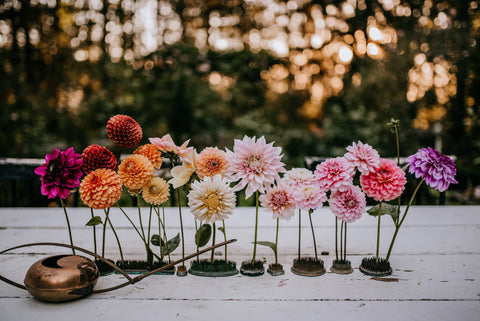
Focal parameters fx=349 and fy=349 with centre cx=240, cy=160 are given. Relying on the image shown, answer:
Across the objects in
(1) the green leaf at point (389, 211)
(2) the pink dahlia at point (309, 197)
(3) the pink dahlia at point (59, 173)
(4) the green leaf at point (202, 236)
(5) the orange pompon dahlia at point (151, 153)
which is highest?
(5) the orange pompon dahlia at point (151, 153)

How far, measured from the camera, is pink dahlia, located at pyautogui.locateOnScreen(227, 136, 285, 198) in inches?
29.1

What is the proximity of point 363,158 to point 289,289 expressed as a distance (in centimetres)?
33

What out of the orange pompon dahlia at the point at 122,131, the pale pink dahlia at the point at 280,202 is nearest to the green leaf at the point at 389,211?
the pale pink dahlia at the point at 280,202

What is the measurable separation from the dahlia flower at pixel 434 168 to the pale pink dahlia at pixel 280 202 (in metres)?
0.27

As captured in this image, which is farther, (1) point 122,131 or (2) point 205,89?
(2) point 205,89

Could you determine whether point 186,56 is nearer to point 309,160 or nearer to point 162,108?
point 162,108

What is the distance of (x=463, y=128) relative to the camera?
317cm

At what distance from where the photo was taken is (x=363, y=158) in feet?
2.48

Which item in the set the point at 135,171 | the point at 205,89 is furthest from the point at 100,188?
the point at 205,89

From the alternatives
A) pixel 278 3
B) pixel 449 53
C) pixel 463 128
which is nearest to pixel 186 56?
pixel 278 3

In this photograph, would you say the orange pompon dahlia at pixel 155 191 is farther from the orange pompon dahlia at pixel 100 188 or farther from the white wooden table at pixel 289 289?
the white wooden table at pixel 289 289

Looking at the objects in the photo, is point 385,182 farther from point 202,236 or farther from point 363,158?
point 202,236

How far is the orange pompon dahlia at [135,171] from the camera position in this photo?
0.74m

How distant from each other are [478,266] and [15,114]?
12.4ft
